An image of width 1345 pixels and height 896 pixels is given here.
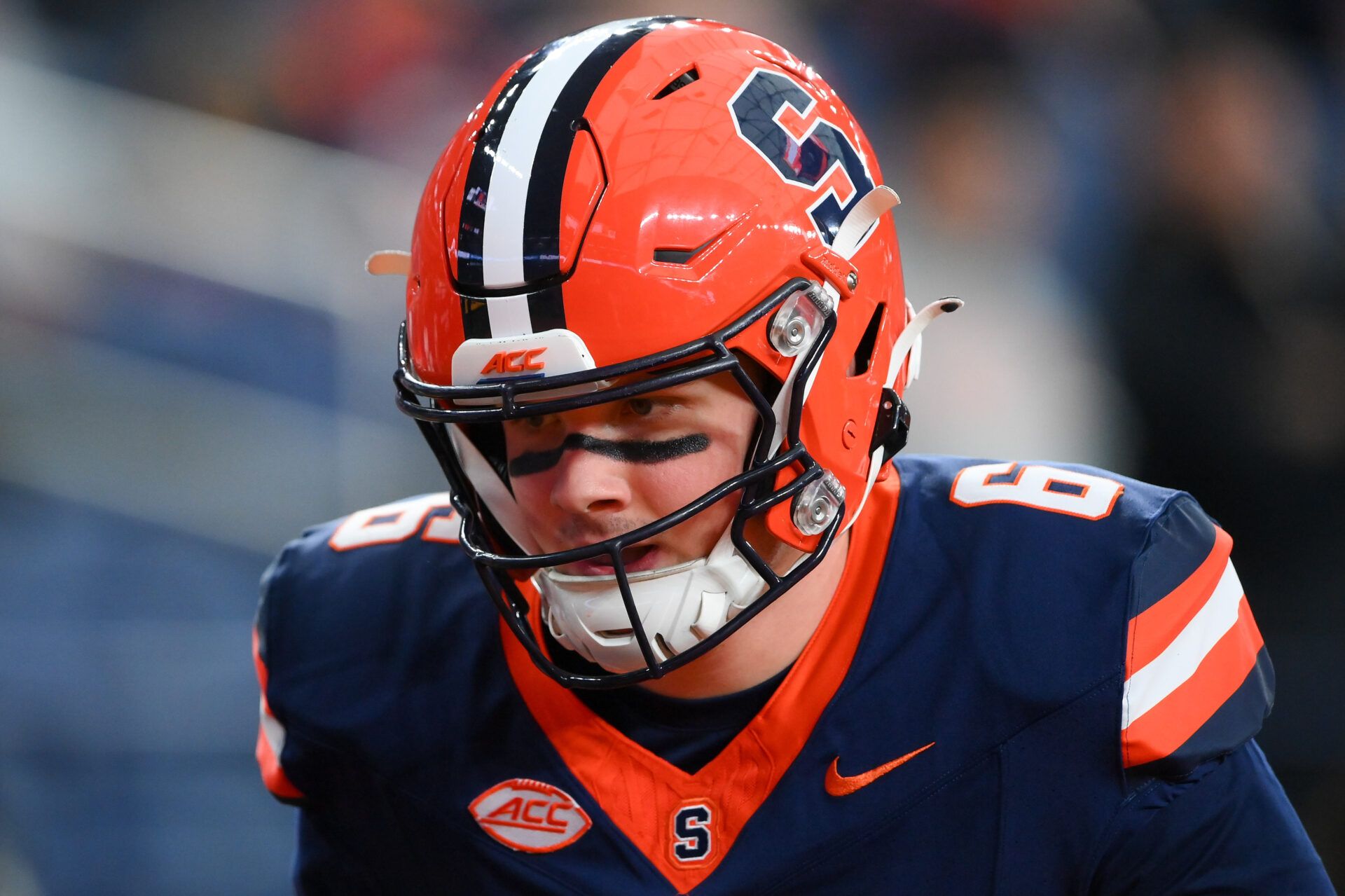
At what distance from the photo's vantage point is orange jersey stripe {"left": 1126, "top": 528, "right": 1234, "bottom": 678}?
3.17 feet

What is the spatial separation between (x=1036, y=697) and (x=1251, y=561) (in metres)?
1.35

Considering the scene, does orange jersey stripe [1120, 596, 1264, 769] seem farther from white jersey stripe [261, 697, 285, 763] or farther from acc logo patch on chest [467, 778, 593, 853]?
white jersey stripe [261, 697, 285, 763]

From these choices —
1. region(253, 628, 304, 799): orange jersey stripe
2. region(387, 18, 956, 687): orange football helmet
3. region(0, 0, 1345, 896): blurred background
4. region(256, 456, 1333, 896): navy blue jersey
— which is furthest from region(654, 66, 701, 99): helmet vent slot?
region(0, 0, 1345, 896): blurred background

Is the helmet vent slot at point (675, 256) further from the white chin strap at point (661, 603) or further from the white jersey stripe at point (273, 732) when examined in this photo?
the white jersey stripe at point (273, 732)

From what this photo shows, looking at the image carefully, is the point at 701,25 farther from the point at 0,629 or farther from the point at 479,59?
the point at 0,629

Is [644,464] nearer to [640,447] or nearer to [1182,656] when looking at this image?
[640,447]

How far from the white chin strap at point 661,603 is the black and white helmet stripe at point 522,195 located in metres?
0.19

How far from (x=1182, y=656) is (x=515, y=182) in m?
0.61

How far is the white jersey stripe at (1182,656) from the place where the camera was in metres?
0.95

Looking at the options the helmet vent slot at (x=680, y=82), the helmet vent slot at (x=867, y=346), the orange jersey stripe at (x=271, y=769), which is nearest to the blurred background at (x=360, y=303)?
the orange jersey stripe at (x=271, y=769)

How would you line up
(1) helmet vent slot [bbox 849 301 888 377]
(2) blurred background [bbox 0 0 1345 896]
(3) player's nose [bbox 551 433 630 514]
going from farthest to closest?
(2) blurred background [bbox 0 0 1345 896]
(1) helmet vent slot [bbox 849 301 888 377]
(3) player's nose [bbox 551 433 630 514]

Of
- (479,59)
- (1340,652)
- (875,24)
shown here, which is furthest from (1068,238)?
(479,59)

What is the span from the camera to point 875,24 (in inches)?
98.9

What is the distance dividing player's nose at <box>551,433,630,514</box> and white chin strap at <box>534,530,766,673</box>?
0.18 ft
